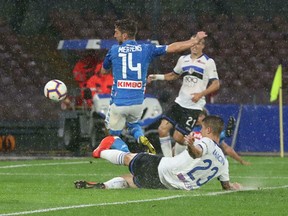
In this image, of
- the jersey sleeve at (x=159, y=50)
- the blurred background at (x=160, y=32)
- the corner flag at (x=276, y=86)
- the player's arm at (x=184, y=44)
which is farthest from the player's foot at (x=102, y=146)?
the blurred background at (x=160, y=32)

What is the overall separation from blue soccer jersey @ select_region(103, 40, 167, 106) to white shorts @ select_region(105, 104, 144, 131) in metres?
0.06

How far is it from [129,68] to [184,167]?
3450mm

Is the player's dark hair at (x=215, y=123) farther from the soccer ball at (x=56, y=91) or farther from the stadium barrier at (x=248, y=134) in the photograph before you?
the stadium barrier at (x=248, y=134)

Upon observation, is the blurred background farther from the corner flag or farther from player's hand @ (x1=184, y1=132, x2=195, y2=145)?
player's hand @ (x1=184, y1=132, x2=195, y2=145)

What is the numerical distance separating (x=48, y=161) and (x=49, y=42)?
1514 cm

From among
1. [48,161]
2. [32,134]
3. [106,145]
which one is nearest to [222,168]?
[106,145]

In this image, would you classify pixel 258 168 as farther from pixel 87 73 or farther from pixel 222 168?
pixel 87 73

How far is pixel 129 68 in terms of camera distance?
50.7 feet

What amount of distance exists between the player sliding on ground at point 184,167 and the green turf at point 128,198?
166mm

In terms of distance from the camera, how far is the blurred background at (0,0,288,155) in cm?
3384

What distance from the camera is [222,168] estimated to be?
12312 millimetres

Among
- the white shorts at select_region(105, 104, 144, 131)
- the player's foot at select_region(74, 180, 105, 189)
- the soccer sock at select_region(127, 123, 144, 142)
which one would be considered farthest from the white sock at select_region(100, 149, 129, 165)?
the soccer sock at select_region(127, 123, 144, 142)

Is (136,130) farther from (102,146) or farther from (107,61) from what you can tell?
(102,146)

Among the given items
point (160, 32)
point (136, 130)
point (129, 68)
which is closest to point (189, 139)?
point (129, 68)
